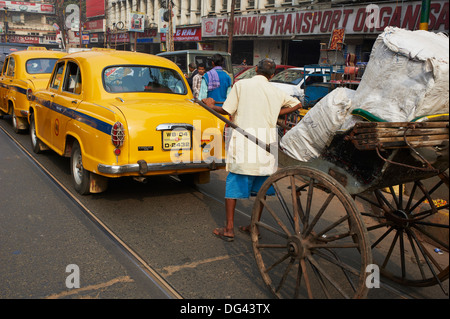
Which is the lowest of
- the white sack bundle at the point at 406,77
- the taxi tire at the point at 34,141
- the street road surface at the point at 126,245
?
the street road surface at the point at 126,245

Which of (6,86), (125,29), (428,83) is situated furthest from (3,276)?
(125,29)

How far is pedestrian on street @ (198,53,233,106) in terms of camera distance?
8.23m

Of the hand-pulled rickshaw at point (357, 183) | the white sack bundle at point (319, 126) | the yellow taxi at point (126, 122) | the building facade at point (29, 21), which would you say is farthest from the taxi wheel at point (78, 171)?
the building facade at point (29, 21)

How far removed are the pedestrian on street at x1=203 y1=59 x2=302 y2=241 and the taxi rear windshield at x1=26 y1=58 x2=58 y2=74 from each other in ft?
22.4

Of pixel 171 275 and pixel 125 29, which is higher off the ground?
pixel 125 29

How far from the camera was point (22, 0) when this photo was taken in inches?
3327

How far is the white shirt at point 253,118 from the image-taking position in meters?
4.02

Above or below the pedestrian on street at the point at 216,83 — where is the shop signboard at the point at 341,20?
above

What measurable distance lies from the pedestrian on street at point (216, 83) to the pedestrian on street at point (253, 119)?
165 inches

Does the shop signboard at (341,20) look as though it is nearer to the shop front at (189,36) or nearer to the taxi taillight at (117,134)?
the shop front at (189,36)

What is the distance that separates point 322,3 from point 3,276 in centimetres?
2024

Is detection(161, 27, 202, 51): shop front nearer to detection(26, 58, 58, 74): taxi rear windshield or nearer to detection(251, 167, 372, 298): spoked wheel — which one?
detection(26, 58, 58, 74): taxi rear windshield

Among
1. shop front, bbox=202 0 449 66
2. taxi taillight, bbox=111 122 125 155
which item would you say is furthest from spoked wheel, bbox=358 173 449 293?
shop front, bbox=202 0 449 66
